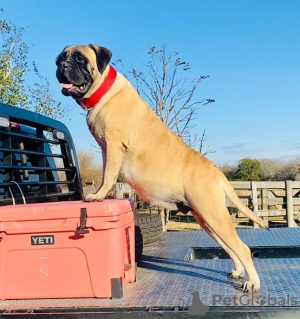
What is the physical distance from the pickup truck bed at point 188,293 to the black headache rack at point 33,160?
852 millimetres

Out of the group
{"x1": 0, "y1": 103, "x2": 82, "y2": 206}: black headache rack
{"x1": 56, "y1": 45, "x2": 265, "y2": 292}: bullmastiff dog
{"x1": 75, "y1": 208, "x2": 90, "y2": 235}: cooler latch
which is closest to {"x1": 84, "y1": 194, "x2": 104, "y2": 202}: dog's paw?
{"x1": 56, "y1": 45, "x2": 265, "y2": 292}: bullmastiff dog

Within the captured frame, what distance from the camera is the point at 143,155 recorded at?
2.92 meters

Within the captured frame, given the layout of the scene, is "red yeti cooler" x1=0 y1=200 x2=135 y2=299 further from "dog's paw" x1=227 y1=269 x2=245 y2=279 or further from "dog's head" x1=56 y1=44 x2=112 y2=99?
"dog's head" x1=56 y1=44 x2=112 y2=99

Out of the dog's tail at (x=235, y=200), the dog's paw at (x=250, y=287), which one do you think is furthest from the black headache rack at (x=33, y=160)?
the dog's paw at (x=250, y=287)

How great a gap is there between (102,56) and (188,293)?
5.30 ft

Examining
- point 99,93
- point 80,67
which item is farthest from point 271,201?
point 80,67

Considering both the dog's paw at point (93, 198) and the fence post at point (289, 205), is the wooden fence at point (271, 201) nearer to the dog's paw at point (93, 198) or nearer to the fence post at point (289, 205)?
the fence post at point (289, 205)

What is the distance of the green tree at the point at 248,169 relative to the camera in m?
23.9

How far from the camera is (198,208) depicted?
2.68 m

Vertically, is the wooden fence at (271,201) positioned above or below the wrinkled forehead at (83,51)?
below

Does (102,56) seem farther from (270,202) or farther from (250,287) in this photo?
(270,202)

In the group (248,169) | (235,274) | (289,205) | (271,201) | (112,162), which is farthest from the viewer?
(248,169)

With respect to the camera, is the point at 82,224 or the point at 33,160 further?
the point at 33,160

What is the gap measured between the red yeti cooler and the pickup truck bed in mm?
69
